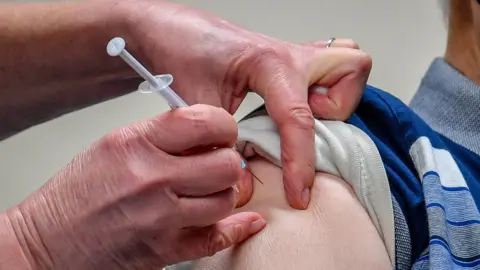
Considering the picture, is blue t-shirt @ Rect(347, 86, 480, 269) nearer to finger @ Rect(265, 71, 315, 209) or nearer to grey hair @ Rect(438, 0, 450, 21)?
finger @ Rect(265, 71, 315, 209)

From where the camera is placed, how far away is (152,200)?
654mm

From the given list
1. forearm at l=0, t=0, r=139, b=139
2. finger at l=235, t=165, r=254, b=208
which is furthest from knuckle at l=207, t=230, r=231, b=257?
forearm at l=0, t=0, r=139, b=139

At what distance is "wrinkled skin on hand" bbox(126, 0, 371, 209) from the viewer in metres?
0.78

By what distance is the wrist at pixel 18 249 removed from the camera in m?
0.68

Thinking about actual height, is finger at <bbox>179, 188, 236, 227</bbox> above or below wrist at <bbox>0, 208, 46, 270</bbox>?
above

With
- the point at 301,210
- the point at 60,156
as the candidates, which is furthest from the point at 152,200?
the point at 60,156

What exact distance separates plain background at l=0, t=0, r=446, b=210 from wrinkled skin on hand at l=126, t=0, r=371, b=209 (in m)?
0.62

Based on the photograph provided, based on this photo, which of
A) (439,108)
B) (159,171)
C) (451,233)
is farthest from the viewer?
(439,108)

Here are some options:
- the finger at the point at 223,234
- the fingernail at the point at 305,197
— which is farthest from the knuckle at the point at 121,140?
the fingernail at the point at 305,197

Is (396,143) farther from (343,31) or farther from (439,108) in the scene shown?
(343,31)

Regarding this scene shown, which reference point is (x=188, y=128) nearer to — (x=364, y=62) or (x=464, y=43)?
(x=364, y=62)

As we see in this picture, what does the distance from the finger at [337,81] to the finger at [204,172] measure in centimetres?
22

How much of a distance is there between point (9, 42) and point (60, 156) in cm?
58

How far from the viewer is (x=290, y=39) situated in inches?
66.0
